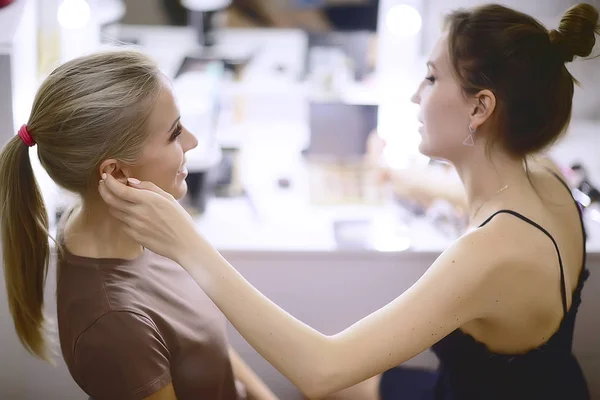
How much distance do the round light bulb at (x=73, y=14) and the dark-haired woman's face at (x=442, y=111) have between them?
0.84 metres

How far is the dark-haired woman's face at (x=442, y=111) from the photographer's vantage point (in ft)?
3.34

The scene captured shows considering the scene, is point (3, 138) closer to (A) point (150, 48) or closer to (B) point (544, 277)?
(A) point (150, 48)

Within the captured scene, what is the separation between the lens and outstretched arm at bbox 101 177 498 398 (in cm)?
88

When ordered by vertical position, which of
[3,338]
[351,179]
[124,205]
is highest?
[124,205]

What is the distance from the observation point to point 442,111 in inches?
40.9

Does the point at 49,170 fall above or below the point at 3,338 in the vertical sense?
above

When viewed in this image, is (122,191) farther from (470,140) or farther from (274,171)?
(274,171)

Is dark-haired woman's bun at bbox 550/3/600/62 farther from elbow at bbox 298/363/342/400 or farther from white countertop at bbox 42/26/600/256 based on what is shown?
elbow at bbox 298/363/342/400

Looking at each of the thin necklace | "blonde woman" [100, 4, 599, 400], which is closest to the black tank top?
"blonde woman" [100, 4, 599, 400]

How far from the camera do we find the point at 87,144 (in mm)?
914

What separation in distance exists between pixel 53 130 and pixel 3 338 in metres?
0.63

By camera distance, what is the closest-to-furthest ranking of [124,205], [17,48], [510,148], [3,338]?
1. [124,205]
2. [510,148]
3. [17,48]
4. [3,338]

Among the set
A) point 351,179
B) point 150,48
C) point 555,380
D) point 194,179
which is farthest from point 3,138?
point 555,380

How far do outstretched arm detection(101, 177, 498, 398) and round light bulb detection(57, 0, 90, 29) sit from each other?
725 millimetres
